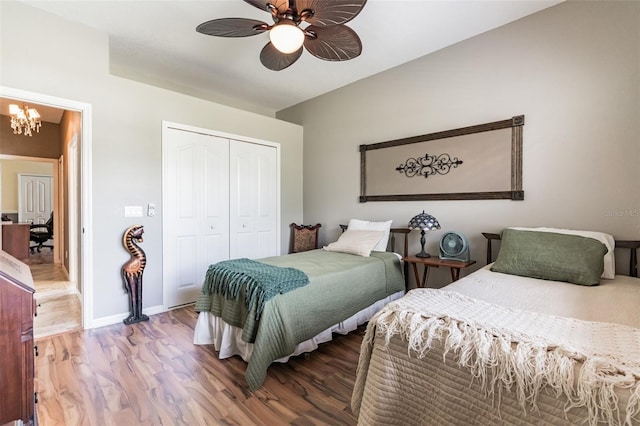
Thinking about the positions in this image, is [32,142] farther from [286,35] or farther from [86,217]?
[286,35]

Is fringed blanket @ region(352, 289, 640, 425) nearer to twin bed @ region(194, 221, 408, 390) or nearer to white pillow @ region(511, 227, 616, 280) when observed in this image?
twin bed @ region(194, 221, 408, 390)

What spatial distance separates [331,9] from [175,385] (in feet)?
8.53

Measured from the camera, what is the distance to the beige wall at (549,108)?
2.20 m

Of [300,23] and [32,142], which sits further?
[32,142]

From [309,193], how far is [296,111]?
4.59 feet

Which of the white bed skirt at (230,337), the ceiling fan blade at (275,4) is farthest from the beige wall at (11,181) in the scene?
the ceiling fan blade at (275,4)

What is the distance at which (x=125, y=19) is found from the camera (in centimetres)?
263

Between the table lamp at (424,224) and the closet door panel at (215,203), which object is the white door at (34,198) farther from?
the table lamp at (424,224)

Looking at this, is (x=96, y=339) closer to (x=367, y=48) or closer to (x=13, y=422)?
(x=13, y=422)

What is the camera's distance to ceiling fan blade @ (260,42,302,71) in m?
2.30

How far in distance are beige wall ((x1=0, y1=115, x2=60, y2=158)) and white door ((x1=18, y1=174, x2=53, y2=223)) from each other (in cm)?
396

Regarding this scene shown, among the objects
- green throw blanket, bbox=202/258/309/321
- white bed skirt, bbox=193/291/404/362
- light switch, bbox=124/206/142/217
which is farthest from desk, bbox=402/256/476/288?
light switch, bbox=124/206/142/217

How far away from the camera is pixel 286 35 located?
1892mm

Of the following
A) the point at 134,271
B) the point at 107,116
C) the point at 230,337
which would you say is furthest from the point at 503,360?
the point at 107,116
